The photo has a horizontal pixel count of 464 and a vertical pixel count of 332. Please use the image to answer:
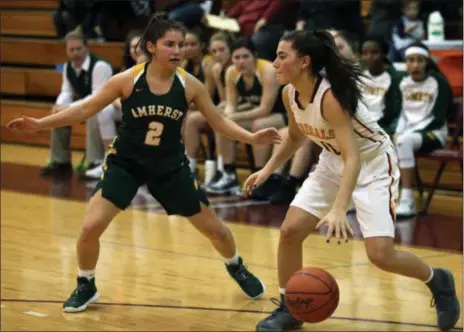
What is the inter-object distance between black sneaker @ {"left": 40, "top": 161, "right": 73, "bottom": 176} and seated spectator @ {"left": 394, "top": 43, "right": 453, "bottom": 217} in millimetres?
4383

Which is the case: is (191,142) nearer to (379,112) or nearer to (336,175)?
(379,112)

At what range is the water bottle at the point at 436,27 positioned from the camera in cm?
979

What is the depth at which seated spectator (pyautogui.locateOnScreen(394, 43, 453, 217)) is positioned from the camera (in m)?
8.63

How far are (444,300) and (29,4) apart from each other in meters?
11.2

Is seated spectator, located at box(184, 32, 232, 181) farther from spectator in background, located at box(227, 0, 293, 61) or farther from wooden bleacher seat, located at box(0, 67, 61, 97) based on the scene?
wooden bleacher seat, located at box(0, 67, 61, 97)

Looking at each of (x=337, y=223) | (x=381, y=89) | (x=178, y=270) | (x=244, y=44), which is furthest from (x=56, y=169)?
(x=337, y=223)

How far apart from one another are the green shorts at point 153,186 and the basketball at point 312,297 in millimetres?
1231

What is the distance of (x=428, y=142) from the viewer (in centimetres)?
873

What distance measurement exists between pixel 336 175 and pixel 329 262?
1.81 meters

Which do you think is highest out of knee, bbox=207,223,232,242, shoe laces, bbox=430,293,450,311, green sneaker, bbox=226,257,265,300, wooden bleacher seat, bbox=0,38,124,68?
shoe laces, bbox=430,293,450,311

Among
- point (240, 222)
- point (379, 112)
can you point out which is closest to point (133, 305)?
point (240, 222)

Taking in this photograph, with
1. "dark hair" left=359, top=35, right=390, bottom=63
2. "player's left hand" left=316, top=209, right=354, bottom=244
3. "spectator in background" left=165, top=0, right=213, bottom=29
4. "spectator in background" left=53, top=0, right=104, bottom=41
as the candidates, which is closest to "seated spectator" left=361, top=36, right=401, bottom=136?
"dark hair" left=359, top=35, right=390, bottom=63

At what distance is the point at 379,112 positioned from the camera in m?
9.14

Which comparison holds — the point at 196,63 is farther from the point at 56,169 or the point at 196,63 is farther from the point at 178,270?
the point at 178,270
